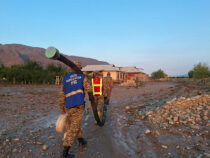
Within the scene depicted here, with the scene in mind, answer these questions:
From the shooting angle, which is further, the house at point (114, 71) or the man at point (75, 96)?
the house at point (114, 71)

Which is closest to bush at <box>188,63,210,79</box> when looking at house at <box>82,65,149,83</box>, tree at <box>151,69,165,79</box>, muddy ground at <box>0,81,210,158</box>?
house at <box>82,65,149,83</box>

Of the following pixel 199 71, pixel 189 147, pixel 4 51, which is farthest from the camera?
pixel 4 51

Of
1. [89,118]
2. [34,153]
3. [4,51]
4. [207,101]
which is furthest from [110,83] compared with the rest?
[4,51]

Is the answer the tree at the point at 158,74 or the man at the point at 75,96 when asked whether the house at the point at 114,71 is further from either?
the tree at the point at 158,74

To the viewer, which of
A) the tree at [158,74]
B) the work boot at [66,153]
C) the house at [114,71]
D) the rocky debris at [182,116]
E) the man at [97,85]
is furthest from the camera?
the tree at [158,74]

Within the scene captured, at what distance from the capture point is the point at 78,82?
125 inches

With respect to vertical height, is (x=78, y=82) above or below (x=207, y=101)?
above

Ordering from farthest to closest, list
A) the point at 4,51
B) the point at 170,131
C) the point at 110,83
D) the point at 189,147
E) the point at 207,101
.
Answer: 1. the point at 4,51
2. the point at 207,101
3. the point at 110,83
4. the point at 170,131
5. the point at 189,147

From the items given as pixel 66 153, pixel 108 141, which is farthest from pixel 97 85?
pixel 66 153

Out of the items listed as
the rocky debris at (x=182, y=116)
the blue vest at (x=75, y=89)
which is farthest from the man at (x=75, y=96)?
the rocky debris at (x=182, y=116)

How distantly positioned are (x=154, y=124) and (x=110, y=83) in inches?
82.5

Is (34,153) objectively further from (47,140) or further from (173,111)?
(173,111)

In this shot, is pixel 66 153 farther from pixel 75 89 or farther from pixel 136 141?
pixel 136 141

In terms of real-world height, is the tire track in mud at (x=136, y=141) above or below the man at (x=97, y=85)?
below
